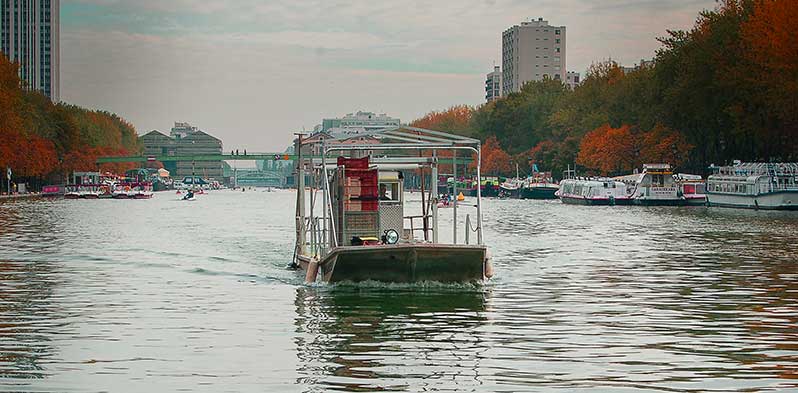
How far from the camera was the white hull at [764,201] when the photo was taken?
92625 mm

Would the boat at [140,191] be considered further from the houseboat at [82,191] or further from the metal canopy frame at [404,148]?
the metal canopy frame at [404,148]

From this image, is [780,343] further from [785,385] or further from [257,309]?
[257,309]

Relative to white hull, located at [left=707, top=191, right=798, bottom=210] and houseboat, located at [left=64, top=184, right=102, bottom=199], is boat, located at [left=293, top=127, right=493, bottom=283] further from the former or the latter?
houseboat, located at [left=64, top=184, right=102, bottom=199]

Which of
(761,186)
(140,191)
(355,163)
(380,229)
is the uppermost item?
(355,163)

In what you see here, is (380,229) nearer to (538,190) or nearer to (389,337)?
(389,337)

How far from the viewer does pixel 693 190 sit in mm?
116250

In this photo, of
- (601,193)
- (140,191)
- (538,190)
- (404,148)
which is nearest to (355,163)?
(404,148)

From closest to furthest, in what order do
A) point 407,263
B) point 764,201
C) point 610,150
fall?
point 407,263 < point 764,201 < point 610,150

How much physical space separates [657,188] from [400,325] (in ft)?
311

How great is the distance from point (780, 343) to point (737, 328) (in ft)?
7.30

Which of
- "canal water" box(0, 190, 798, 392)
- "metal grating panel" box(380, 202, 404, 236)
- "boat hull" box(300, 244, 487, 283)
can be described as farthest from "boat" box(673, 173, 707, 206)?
"boat hull" box(300, 244, 487, 283)

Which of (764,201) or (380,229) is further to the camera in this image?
(764,201)

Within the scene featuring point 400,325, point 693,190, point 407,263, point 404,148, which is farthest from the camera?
point 693,190

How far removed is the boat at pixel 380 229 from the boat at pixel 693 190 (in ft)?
269
